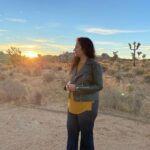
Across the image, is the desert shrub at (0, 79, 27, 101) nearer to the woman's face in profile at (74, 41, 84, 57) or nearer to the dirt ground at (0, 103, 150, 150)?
the dirt ground at (0, 103, 150, 150)

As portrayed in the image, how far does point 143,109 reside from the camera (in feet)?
48.4

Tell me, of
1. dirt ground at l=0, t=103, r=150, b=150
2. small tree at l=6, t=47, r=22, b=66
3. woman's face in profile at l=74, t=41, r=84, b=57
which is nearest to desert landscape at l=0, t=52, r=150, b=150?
dirt ground at l=0, t=103, r=150, b=150

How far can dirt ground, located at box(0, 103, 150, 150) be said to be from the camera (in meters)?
8.91

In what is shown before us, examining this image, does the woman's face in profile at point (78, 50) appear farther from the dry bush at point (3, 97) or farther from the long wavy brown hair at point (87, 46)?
the dry bush at point (3, 97)

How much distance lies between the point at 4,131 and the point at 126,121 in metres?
3.61

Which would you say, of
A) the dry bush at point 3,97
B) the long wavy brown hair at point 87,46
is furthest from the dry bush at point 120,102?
the long wavy brown hair at point 87,46

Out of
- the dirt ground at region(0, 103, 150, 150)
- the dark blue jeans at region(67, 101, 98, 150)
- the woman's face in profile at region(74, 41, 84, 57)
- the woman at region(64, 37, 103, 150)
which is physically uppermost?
the woman's face in profile at region(74, 41, 84, 57)

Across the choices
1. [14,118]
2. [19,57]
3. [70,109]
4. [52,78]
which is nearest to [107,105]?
[14,118]

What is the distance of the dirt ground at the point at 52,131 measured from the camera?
8.91 meters

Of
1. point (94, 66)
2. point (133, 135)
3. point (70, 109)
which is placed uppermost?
point (94, 66)

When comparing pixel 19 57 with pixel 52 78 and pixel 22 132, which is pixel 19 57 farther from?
pixel 22 132

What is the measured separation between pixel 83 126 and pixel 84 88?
56 cm

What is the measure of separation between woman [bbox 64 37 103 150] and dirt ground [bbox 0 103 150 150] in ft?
8.14

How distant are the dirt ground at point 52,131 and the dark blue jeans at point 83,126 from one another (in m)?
2.11
